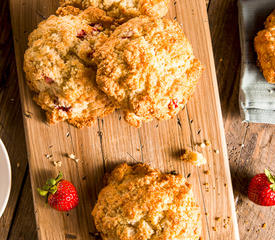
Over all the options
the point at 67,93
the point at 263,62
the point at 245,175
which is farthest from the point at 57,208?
the point at 263,62

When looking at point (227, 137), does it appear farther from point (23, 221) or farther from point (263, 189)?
point (23, 221)

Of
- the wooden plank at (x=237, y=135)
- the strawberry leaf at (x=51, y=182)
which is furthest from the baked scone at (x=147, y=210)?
the wooden plank at (x=237, y=135)

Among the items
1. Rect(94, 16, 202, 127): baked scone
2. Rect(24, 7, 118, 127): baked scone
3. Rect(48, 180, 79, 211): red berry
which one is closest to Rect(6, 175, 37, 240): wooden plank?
Rect(48, 180, 79, 211): red berry

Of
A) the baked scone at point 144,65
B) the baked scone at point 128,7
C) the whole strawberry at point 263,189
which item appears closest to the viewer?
the baked scone at point 144,65

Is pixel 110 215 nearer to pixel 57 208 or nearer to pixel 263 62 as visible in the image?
pixel 57 208

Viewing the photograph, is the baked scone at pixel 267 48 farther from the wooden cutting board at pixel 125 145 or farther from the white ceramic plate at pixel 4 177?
the white ceramic plate at pixel 4 177

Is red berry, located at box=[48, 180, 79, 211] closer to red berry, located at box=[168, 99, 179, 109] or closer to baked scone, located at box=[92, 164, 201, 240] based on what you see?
baked scone, located at box=[92, 164, 201, 240]

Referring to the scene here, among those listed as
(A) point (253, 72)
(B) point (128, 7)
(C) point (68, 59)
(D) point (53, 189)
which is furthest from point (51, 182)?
(A) point (253, 72)

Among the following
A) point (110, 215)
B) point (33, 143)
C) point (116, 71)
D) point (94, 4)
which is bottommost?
point (110, 215)
